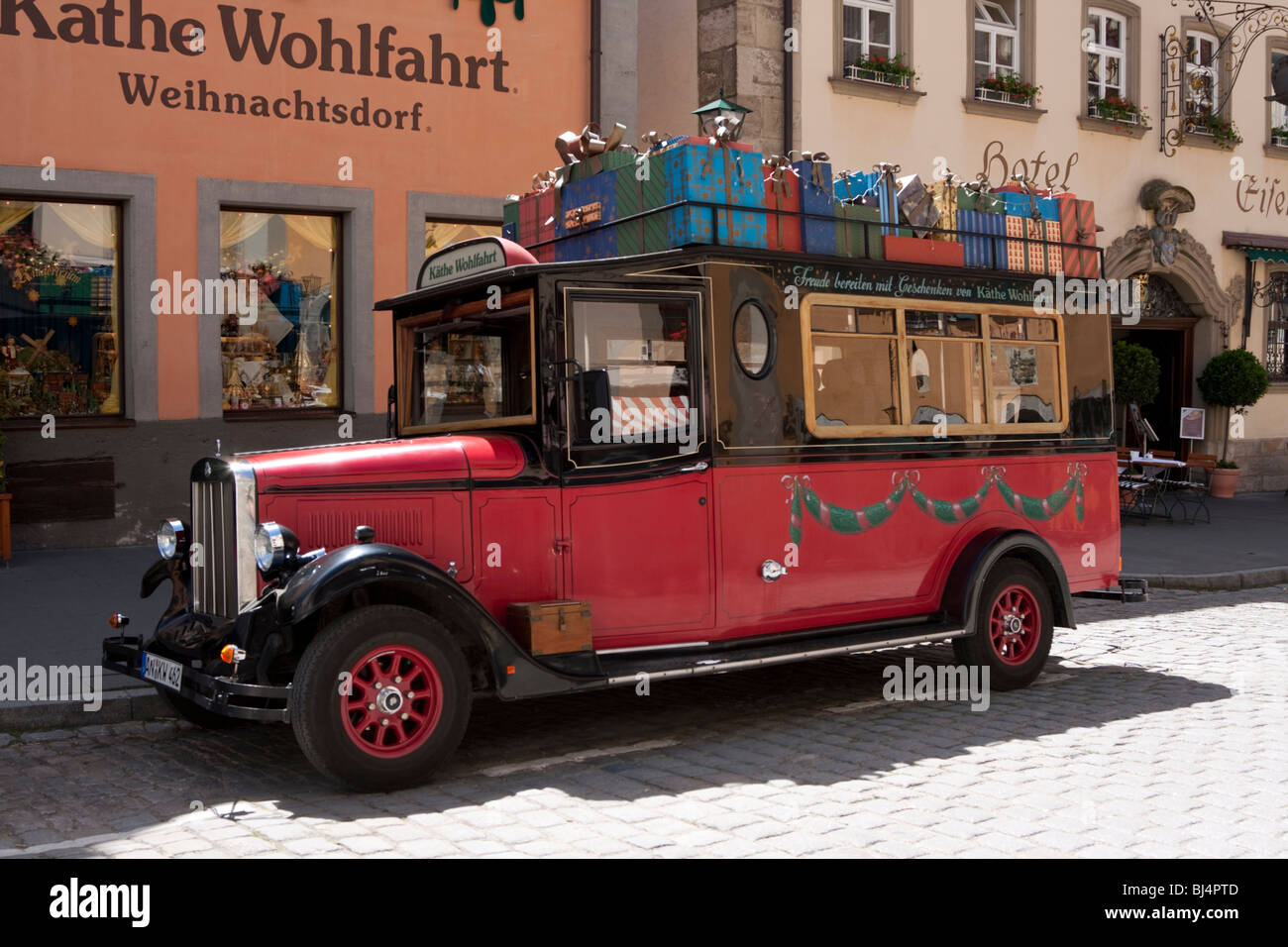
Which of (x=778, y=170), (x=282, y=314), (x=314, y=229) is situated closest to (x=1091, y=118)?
(x=314, y=229)

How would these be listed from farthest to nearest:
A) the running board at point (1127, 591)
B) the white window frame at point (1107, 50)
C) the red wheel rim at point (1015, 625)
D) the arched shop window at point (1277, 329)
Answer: the arched shop window at point (1277, 329) < the white window frame at point (1107, 50) < the running board at point (1127, 591) < the red wheel rim at point (1015, 625)

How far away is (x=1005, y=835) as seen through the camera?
15.9 feet

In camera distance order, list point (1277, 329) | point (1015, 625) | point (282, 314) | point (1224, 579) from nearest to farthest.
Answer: point (1015, 625) < point (1224, 579) < point (282, 314) < point (1277, 329)

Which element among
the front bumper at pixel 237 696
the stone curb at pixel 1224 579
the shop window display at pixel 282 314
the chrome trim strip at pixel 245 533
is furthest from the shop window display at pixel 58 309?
the stone curb at pixel 1224 579

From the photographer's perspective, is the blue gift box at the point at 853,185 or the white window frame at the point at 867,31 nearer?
the blue gift box at the point at 853,185

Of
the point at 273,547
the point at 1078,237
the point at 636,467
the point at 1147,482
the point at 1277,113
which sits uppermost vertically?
the point at 1277,113

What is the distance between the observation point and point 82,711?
22.5 feet

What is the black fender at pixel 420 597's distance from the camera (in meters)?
5.33

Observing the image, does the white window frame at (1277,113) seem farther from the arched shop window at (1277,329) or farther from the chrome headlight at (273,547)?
the chrome headlight at (273,547)

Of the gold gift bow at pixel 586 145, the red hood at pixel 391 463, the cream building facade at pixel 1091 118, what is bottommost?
the red hood at pixel 391 463

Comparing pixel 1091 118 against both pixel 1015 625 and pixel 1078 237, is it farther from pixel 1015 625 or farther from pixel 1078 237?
pixel 1015 625

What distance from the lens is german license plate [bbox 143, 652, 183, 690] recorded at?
18.8 ft

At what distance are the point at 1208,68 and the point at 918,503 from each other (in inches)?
657

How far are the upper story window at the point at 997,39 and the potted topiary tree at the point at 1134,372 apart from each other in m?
4.25
